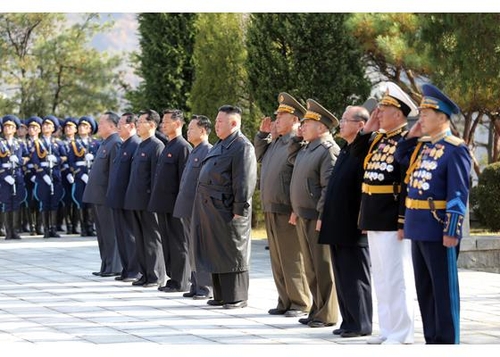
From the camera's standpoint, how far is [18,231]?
21.3m

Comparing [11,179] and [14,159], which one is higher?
[14,159]

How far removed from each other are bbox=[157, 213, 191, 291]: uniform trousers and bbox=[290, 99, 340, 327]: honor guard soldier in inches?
107

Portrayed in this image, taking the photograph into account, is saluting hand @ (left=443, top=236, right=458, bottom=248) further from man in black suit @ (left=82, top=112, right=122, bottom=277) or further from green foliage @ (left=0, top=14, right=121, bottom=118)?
green foliage @ (left=0, top=14, right=121, bottom=118)

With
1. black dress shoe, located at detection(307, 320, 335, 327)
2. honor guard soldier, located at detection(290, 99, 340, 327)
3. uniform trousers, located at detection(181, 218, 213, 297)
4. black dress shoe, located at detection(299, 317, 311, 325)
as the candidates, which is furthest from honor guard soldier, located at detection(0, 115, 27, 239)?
black dress shoe, located at detection(307, 320, 335, 327)

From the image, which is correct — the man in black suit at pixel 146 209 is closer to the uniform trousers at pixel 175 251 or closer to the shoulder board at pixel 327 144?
the uniform trousers at pixel 175 251

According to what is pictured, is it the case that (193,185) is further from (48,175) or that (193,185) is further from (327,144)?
(48,175)

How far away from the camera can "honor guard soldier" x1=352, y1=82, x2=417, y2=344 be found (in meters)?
9.09

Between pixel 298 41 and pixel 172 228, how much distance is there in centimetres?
696

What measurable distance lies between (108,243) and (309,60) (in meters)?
6.08

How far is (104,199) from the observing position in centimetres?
1477

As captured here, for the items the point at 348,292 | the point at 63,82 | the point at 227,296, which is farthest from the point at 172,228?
Answer: the point at 63,82

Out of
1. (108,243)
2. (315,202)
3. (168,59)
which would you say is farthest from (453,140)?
(168,59)

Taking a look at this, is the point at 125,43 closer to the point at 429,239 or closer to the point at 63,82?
the point at 63,82

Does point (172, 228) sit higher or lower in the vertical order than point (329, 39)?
lower
